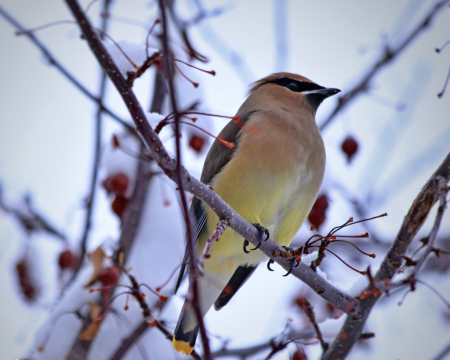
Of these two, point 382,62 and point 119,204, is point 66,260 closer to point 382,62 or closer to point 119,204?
point 119,204

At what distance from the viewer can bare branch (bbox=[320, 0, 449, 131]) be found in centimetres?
393

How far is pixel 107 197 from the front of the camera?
4031 mm

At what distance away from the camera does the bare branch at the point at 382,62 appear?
3.93 meters

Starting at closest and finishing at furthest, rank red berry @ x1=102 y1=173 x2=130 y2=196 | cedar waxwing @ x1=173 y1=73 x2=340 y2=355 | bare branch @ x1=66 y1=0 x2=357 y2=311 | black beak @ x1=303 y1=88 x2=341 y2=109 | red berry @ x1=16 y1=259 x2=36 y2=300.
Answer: bare branch @ x1=66 y1=0 x2=357 y2=311
cedar waxwing @ x1=173 y1=73 x2=340 y2=355
red berry @ x1=102 y1=173 x2=130 y2=196
black beak @ x1=303 y1=88 x2=341 y2=109
red berry @ x1=16 y1=259 x2=36 y2=300

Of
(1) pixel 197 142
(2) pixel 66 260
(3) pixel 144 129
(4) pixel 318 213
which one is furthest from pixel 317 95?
(2) pixel 66 260

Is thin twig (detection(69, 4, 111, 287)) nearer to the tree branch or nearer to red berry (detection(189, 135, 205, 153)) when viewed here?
red berry (detection(189, 135, 205, 153))

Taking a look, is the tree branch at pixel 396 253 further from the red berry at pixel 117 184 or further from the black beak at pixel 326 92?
the red berry at pixel 117 184

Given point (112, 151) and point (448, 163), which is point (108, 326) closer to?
point (112, 151)

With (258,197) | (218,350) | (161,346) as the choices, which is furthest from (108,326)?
(258,197)

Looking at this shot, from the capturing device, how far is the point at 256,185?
3.14 metres

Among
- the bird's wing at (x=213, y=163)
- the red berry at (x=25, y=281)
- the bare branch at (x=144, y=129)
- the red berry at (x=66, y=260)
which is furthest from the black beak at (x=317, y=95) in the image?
the red berry at (x=25, y=281)

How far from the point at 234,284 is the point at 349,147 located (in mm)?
1586

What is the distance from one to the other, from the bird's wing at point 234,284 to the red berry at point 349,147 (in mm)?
1360

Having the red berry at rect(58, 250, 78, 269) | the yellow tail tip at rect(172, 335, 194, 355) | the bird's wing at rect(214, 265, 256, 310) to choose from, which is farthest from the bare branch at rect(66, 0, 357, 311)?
the red berry at rect(58, 250, 78, 269)
